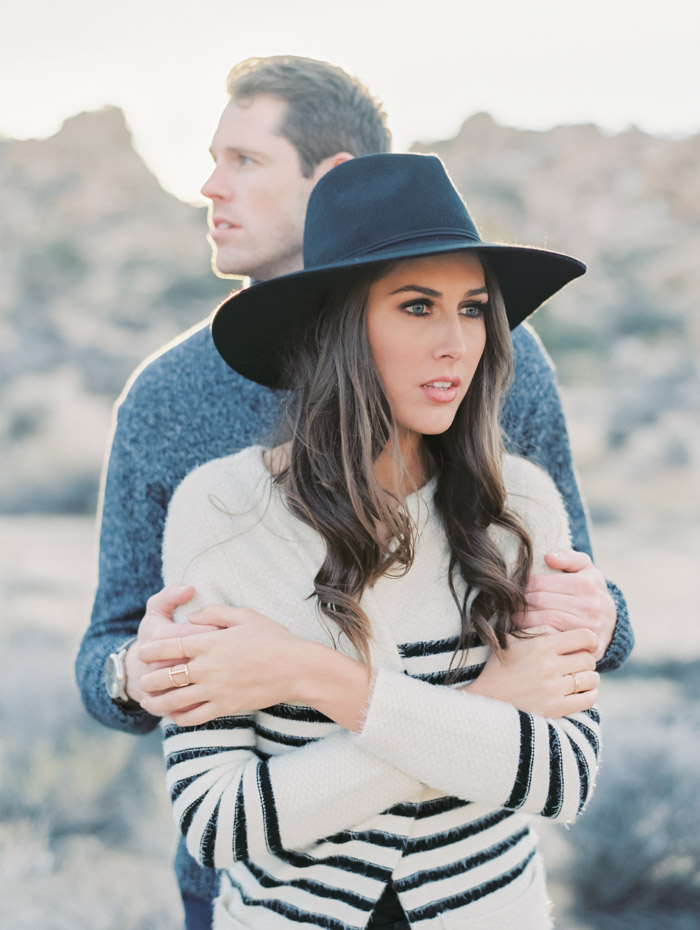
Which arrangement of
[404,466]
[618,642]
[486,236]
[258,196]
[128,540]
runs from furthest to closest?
[486,236] → [258,196] → [128,540] → [618,642] → [404,466]

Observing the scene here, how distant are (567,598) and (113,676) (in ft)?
2.85

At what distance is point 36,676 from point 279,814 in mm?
4891

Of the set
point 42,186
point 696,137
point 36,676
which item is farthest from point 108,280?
point 696,137

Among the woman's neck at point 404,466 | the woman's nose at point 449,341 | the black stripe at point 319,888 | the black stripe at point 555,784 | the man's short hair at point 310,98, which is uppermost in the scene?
the man's short hair at point 310,98

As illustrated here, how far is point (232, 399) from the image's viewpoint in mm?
2016

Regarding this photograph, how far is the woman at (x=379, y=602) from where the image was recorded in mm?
1360

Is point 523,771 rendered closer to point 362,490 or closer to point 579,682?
point 579,682

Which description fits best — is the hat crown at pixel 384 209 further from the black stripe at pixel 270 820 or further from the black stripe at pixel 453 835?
the black stripe at pixel 453 835

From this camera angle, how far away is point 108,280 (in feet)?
35.7

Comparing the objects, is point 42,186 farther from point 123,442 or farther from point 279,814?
point 279,814

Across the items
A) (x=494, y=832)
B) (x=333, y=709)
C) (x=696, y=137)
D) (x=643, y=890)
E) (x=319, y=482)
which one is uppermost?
(x=696, y=137)

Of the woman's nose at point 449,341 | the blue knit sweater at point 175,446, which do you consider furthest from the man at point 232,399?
the woman's nose at point 449,341

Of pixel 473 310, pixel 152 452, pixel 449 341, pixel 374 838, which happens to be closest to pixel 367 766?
pixel 374 838

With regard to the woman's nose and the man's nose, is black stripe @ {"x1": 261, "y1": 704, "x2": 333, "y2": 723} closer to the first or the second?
the woman's nose
